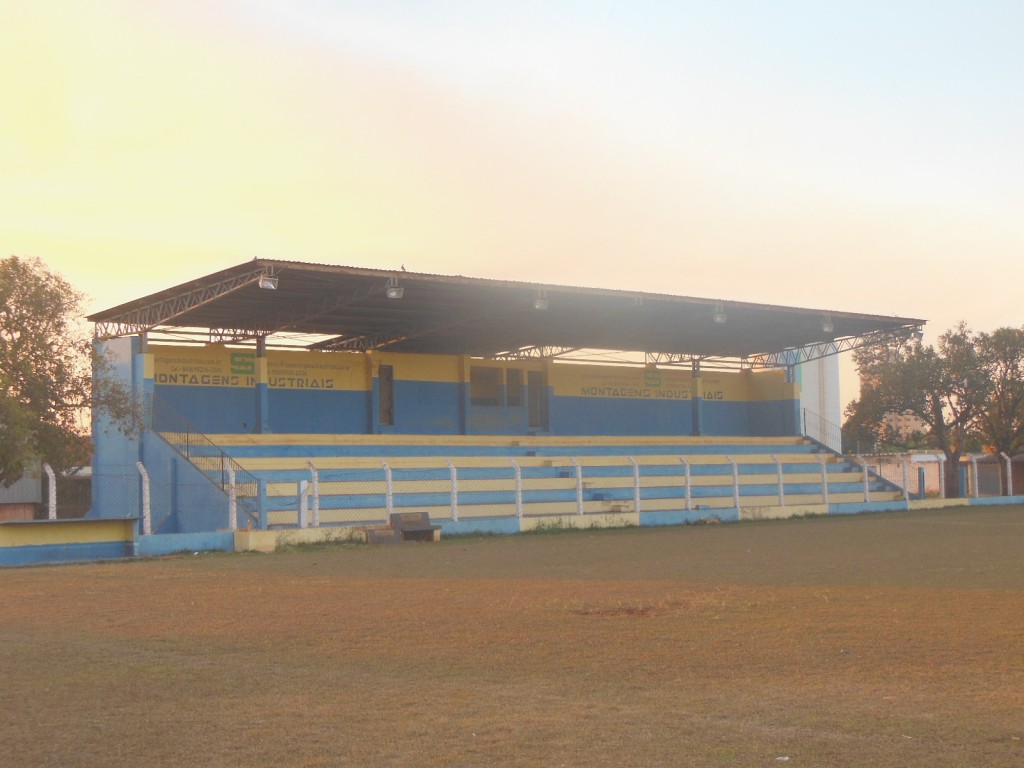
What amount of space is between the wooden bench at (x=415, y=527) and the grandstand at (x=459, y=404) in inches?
16.4

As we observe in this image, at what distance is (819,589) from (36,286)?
16.9m

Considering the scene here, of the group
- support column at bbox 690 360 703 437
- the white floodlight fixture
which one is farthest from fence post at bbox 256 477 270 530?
support column at bbox 690 360 703 437

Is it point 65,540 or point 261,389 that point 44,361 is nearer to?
point 65,540

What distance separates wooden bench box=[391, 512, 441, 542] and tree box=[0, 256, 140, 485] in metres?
6.73

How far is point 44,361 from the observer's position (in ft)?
74.0

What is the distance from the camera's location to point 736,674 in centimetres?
716

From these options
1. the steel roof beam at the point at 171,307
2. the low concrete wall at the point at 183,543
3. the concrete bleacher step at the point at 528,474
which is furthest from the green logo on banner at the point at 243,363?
the low concrete wall at the point at 183,543

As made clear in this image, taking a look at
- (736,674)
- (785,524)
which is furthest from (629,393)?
(736,674)

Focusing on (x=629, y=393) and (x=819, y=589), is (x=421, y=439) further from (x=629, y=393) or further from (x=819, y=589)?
(x=819, y=589)

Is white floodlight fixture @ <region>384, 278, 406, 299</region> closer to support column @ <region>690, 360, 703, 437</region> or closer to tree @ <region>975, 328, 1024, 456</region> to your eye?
support column @ <region>690, 360, 703, 437</region>

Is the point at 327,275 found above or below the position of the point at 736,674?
above

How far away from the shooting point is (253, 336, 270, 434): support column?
105 ft

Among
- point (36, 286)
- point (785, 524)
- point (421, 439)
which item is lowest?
point (785, 524)

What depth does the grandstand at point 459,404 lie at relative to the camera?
25188mm
